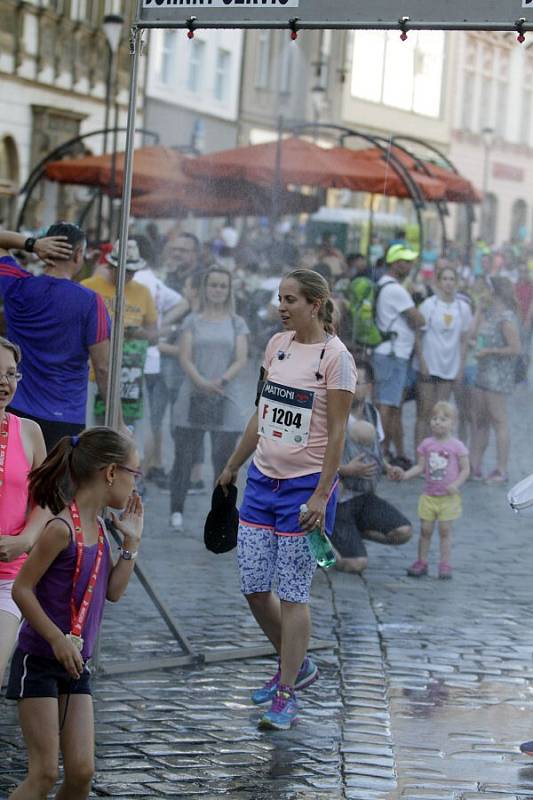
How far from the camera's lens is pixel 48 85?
3166cm

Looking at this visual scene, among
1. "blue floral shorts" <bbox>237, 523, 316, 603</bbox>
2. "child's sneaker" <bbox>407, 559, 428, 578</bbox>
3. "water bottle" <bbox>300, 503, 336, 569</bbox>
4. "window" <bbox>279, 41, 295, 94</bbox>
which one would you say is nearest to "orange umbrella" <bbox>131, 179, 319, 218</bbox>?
"child's sneaker" <bbox>407, 559, 428, 578</bbox>

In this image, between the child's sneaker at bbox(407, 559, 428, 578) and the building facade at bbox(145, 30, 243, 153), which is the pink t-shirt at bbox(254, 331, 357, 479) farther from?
the building facade at bbox(145, 30, 243, 153)

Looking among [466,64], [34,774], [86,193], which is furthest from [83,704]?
[86,193]

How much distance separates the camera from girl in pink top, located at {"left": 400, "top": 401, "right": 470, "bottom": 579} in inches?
389

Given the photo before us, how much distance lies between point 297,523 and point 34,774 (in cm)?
230

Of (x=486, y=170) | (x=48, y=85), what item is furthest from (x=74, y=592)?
(x=48, y=85)

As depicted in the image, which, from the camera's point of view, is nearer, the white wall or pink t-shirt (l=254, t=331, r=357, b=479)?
pink t-shirt (l=254, t=331, r=357, b=479)

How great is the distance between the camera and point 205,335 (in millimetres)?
10812

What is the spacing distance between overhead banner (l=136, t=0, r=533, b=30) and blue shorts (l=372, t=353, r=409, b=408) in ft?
13.8

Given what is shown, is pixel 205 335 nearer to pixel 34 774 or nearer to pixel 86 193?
pixel 34 774

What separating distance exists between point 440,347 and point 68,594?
6.67 metres

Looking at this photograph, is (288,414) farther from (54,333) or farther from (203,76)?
(203,76)

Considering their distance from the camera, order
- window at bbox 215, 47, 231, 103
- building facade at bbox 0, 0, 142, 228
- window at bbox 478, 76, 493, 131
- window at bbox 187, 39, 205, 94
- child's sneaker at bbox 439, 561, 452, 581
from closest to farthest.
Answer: child's sneaker at bbox 439, 561, 452, 581 → window at bbox 478, 76, 493, 131 → window at bbox 187, 39, 205, 94 → window at bbox 215, 47, 231, 103 → building facade at bbox 0, 0, 142, 228

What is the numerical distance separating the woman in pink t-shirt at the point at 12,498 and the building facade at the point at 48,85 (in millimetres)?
23989
